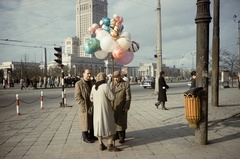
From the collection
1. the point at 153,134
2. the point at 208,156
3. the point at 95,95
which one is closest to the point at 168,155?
the point at 208,156

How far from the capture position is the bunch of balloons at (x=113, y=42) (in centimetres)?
519

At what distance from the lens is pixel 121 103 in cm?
519

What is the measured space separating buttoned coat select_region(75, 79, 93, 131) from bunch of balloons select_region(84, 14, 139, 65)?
40.7 inches

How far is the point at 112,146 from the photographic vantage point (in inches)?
180

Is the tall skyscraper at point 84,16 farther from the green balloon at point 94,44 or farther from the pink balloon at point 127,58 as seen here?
the green balloon at point 94,44

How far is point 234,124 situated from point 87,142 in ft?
15.7

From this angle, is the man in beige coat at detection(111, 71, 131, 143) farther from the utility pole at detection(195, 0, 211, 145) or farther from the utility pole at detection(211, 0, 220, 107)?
the utility pole at detection(211, 0, 220, 107)

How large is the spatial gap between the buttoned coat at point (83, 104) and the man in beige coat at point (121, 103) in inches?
26.2

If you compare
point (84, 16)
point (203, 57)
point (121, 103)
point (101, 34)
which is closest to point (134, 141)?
point (121, 103)

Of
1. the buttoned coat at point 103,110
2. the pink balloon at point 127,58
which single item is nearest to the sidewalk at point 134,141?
the buttoned coat at point 103,110

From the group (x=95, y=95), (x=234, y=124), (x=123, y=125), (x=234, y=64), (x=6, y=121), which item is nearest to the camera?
(x=95, y=95)

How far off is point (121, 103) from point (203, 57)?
2199 millimetres

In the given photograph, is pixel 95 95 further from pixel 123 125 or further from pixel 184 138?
pixel 184 138

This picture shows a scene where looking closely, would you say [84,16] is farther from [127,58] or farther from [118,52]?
[118,52]
